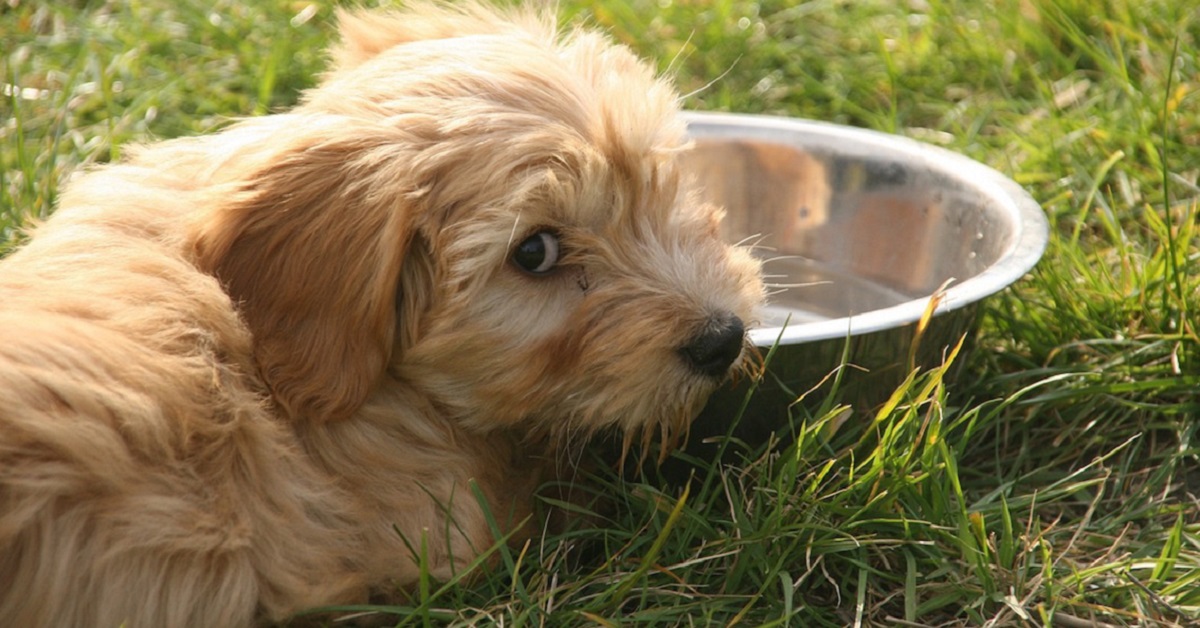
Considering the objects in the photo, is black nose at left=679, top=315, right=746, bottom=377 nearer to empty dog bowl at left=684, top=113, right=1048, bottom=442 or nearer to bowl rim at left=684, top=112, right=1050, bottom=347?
bowl rim at left=684, top=112, right=1050, bottom=347

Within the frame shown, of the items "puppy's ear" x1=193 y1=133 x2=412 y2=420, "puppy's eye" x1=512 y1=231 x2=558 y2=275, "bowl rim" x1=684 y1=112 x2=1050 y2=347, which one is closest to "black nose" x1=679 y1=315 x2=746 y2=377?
"bowl rim" x1=684 y1=112 x2=1050 y2=347

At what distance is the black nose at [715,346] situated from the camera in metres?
2.41

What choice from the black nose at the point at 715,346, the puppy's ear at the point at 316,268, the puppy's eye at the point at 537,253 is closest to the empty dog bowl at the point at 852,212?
the black nose at the point at 715,346

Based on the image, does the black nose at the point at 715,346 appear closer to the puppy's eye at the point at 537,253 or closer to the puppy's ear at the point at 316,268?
Answer: the puppy's eye at the point at 537,253

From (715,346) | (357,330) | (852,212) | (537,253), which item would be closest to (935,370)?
(715,346)

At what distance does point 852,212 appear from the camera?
12.6 feet

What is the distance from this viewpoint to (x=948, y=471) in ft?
8.25

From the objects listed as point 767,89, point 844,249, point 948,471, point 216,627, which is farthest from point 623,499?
point 767,89

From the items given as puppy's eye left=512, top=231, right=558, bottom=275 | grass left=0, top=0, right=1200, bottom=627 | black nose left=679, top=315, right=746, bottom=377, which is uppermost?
puppy's eye left=512, top=231, right=558, bottom=275

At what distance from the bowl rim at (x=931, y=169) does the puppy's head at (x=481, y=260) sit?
260 millimetres

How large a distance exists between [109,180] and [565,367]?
3.28 ft

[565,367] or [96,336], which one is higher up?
[96,336]

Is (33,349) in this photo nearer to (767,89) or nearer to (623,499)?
(623,499)

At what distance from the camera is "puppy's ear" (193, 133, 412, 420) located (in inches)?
93.7
